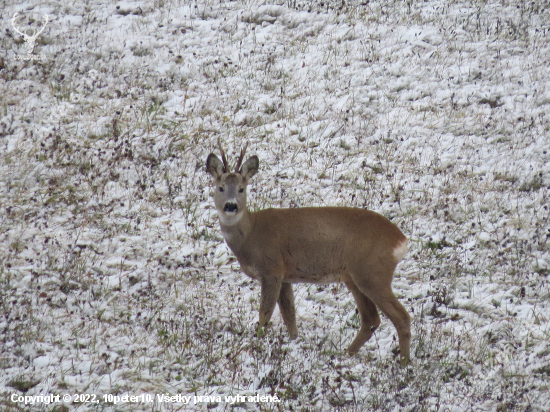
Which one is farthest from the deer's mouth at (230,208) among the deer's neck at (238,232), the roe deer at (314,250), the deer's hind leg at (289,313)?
the deer's hind leg at (289,313)

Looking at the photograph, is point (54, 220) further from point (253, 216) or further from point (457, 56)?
point (457, 56)

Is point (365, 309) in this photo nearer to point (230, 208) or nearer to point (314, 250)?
point (314, 250)

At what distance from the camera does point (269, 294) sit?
19.5 ft

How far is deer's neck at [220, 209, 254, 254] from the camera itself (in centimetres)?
620

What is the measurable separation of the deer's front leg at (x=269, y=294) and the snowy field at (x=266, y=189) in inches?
9.4

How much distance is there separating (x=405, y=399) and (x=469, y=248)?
10.2 feet

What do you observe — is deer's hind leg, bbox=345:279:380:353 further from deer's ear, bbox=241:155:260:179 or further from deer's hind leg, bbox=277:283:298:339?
deer's ear, bbox=241:155:260:179

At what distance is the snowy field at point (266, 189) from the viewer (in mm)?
5387

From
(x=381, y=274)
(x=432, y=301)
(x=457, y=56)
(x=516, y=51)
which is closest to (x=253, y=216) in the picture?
(x=381, y=274)

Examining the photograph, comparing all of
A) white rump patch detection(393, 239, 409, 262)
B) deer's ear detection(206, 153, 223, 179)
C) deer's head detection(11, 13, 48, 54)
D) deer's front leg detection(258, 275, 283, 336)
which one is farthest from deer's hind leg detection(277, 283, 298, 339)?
deer's head detection(11, 13, 48, 54)

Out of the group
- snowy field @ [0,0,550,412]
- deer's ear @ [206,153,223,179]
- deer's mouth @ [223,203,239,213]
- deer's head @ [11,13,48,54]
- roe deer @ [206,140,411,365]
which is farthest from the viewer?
deer's head @ [11,13,48,54]

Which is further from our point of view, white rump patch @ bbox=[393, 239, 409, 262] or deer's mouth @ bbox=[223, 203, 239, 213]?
deer's mouth @ bbox=[223, 203, 239, 213]

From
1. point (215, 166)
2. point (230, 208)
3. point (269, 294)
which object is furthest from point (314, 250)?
point (215, 166)

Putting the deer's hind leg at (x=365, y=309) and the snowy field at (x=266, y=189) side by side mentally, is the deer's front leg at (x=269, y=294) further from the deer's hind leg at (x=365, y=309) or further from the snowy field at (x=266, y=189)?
the deer's hind leg at (x=365, y=309)
